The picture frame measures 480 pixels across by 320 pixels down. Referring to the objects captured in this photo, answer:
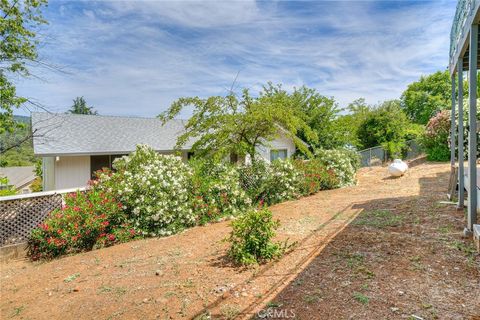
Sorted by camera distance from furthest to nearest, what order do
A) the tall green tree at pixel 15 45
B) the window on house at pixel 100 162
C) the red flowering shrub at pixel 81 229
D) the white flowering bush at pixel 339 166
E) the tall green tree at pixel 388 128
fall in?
the tall green tree at pixel 388 128
the window on house at pixel 100 162
the white flowering bush at pixel 339 166
the tall green tree at pixel 15 45
the red flowering shrub at pixel 81 229

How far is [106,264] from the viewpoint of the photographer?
4.42m

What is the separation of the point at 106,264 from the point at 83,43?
10.2 metres

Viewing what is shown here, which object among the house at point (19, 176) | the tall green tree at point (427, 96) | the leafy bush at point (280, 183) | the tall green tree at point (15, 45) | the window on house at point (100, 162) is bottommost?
the house at point (19, 176)

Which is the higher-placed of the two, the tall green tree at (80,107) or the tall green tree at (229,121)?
the tall green tree at (80,107)

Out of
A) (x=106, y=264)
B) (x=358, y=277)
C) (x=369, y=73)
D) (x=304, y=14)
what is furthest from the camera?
(x=369, y=73)

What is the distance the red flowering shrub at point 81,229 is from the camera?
539 centimetres

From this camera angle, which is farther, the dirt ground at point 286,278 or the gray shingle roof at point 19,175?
the gray shingle roof at point 19,175

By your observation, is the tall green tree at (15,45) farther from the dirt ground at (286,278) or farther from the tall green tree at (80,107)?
the tall green tree at (80,107)

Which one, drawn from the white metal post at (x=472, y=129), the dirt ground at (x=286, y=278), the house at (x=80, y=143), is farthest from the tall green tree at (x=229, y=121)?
the white metal post at (x=472, y=129)

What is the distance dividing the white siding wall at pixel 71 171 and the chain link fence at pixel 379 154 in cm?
1360

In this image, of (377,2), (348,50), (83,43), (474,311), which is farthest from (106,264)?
(348,50)

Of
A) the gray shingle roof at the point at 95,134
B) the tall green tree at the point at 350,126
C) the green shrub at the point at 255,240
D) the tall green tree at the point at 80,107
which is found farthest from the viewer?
the tall green tree at the point at 80,107

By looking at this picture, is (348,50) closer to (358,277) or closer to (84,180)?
(358,277)

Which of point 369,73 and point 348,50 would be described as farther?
point 369,73
